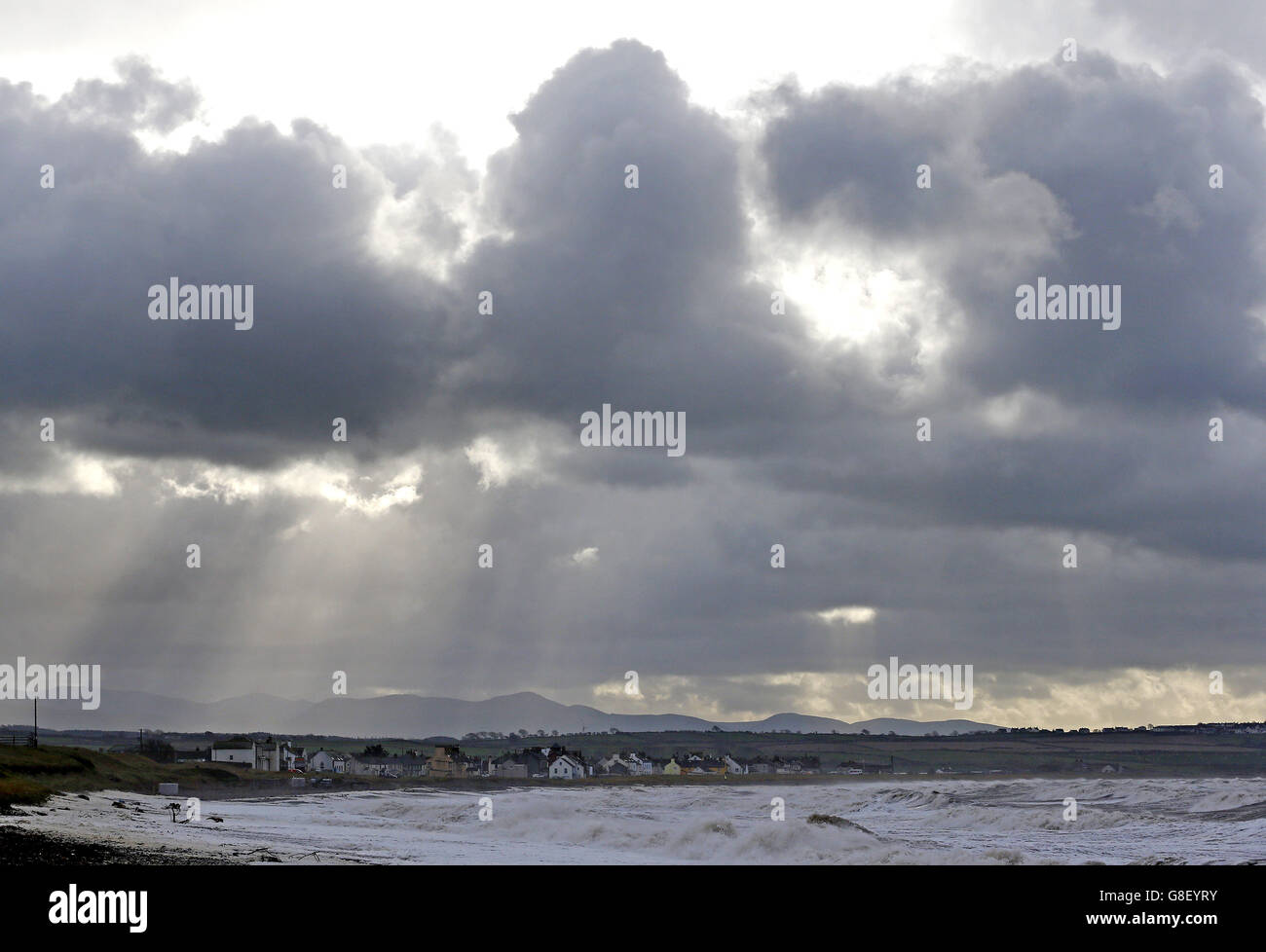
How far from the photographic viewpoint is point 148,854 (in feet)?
135

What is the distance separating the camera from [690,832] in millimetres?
65062

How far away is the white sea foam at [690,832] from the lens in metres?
55.0

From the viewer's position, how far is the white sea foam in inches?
2164
